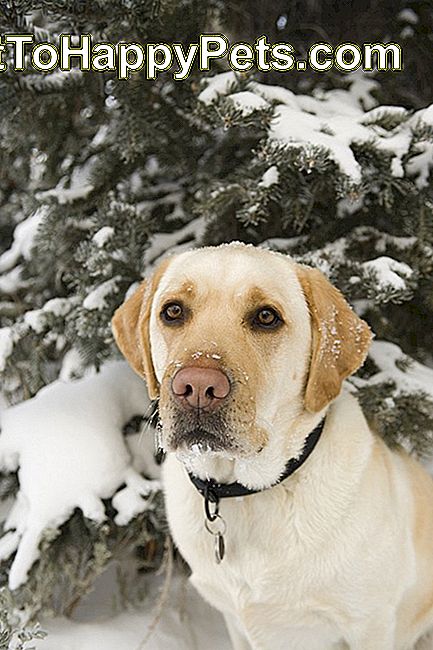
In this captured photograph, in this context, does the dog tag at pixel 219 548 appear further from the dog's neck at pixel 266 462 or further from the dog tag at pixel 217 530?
the dog's neck at pixel 266 462

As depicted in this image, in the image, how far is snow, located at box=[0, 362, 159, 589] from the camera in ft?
7.56

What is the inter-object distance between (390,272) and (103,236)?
86 cm

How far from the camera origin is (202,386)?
1439 millimetres

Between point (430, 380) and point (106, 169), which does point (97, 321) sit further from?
point (430, 380)

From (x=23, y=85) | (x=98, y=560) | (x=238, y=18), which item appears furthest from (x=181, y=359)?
(x=238, y=18)

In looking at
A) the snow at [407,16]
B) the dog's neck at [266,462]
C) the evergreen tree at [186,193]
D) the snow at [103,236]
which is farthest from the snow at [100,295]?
the snow at [407,16]

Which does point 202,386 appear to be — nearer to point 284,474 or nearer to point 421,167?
point 284,474

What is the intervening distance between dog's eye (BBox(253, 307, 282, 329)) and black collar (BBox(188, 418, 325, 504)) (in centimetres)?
30

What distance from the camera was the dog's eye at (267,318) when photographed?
1648 mm

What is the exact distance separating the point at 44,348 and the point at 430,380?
1308mm

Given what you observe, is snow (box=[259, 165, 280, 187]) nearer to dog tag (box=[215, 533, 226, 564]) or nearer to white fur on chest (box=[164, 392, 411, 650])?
white fur on chest (box=[164, 392, 411, 650])

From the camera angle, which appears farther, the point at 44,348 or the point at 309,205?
the point at 44,348

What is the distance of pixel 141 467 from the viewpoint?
99.0 inches

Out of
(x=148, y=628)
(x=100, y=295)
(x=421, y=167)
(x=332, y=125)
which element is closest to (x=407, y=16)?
(x=421, y=167)
